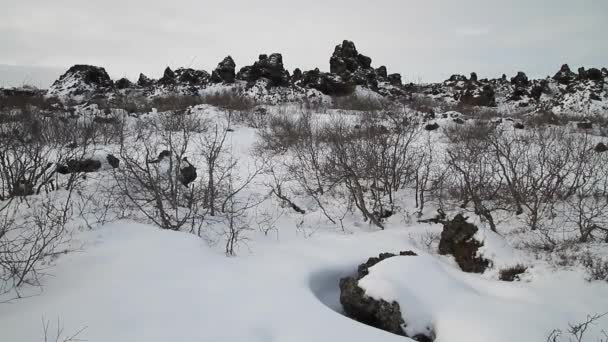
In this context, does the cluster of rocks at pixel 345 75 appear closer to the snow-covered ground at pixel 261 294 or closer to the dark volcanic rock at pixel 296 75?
the dark volcanic rock at pixel 296 75

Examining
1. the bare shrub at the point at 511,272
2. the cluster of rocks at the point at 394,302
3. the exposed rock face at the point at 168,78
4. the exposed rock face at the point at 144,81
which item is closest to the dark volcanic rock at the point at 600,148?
the cluster of rocks at the point at 394,302

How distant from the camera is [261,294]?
475cm

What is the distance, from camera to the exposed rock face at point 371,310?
478 centimetres

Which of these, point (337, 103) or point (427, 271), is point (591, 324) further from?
point (337, 103)

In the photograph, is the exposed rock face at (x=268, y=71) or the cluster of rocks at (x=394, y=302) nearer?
the cluster of rocks at (x=394, y=302)

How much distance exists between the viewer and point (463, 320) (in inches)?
181

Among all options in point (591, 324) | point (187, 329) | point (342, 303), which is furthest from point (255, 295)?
point (591, 324)

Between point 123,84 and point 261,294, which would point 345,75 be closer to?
point 123,84

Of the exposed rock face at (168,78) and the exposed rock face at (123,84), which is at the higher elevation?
the exposed rock face at (168,78)

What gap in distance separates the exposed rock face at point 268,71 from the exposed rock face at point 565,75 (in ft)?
79.6

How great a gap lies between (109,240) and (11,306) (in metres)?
1.87

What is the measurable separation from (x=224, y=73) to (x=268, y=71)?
3.73 m

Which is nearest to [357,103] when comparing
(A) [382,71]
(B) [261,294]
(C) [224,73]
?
(C) [224,73]

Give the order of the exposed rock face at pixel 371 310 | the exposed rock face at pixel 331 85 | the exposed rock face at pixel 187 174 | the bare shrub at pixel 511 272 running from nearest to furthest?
the exposed rock face at pixel 371 310 < the bare shrub at pixel 511 272 < the exposed rock face at pixel 187 174 < the exposed rock face at pixel 331 85
